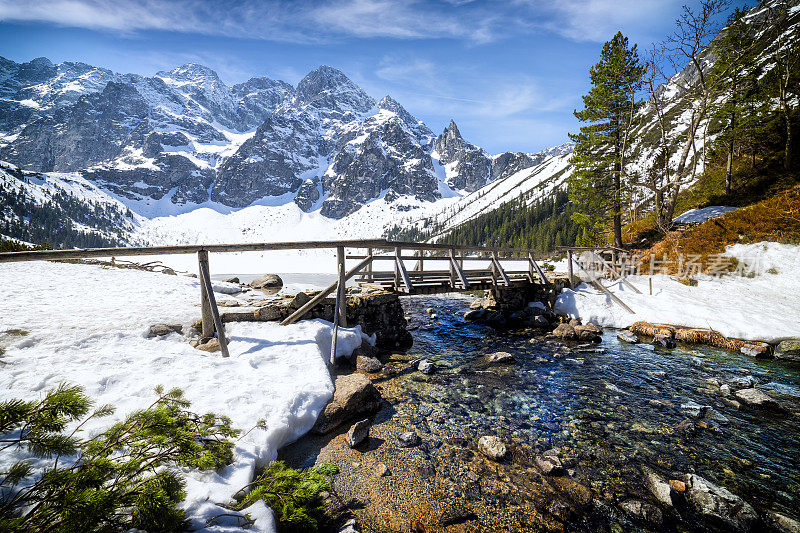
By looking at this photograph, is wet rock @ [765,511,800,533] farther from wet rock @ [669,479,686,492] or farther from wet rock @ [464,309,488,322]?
wet rock @ [464,309,488,322]

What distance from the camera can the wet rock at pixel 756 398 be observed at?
7461 millimetres

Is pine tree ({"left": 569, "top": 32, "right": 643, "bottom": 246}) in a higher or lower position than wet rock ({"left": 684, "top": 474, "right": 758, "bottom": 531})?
higher

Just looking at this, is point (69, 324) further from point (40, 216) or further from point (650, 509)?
point (40, 216)

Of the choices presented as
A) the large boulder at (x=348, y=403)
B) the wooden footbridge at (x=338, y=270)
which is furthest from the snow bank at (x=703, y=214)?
the large boulder at (x=348, y=403)

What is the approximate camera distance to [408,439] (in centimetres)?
588

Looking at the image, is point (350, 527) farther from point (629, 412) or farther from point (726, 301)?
point (726, 301)

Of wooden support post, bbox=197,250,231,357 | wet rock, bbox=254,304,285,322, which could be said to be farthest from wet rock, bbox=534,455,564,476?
wet rock, bbox=254,304,285,322

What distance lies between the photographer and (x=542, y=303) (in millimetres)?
17516

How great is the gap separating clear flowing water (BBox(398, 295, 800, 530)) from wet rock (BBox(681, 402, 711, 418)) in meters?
0.06

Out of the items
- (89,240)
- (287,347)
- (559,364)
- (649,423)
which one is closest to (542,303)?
(559,364)

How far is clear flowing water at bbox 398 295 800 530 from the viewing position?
535 cm

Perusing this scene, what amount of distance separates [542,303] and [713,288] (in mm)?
8494

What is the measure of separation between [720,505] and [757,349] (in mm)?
10433

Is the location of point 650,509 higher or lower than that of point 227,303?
lower
